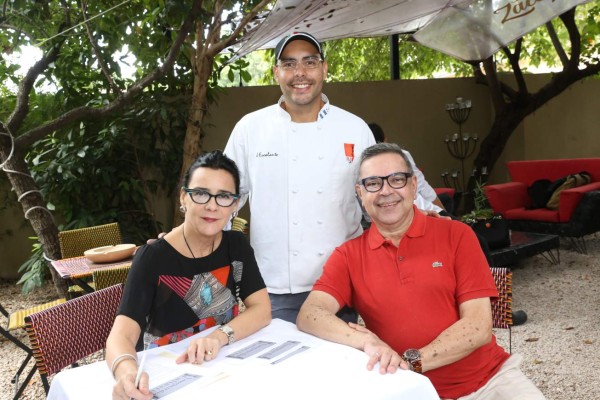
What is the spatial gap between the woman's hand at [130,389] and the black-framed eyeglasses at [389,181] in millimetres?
1004

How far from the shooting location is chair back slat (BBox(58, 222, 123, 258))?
484 cm

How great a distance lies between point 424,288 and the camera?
2107 mm

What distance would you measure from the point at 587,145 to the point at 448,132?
2269 mm

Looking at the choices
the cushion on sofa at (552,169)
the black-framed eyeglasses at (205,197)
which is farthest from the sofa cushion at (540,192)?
the black-framed eyeglasses at (205,197)

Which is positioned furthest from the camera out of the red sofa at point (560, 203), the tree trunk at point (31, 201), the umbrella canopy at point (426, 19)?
the red sofa at point (560, 203)

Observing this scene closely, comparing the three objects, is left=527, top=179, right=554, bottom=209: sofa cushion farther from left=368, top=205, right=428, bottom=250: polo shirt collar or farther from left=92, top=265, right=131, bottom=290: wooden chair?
left=368, top=205, right=428, bottom=250: polo shirt collar

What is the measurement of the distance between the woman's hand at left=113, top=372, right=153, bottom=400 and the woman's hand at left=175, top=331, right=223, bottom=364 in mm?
181

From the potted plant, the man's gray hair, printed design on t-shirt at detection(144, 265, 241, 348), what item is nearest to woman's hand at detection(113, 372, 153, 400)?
printed design on t-shirt at detection(144, 265, 241, 348)

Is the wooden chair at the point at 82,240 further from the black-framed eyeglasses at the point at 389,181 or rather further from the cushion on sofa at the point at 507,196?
the cushion on sofa at the point at 507,196

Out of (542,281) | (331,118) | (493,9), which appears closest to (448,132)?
(542,281)

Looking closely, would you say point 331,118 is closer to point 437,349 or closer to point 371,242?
point 371,242

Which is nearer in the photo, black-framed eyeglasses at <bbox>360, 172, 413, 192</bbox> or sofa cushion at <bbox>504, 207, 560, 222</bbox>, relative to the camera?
black-framed eyeglasses at <bbox>360, 172, 413, 192</bbox>

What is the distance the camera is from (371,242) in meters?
2.23

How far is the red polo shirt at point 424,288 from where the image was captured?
210cm
